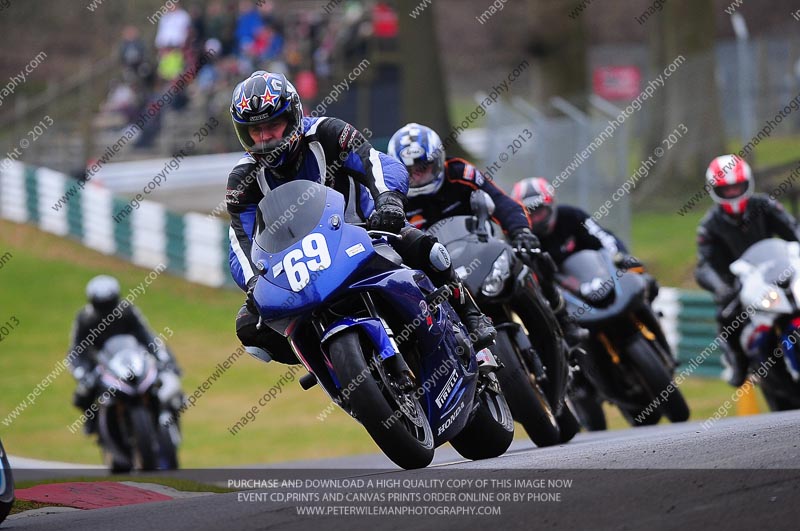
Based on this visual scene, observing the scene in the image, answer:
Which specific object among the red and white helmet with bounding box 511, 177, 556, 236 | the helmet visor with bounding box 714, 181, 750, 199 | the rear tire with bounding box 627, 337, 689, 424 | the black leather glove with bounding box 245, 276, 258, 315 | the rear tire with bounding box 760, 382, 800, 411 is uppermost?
the black leather glove with bounding box 245, 276, 258, 315

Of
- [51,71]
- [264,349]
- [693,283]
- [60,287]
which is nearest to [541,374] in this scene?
[264,349]

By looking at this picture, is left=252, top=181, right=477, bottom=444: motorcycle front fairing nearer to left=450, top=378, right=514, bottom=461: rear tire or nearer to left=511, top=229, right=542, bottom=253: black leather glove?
left=450, top=378, right=514, bottom=461: rear tire

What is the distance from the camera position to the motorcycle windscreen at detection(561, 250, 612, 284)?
1112 cm

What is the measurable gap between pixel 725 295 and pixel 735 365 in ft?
2.25

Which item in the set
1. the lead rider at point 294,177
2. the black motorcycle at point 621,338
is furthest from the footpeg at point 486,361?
the black motorcycle at point 621,338

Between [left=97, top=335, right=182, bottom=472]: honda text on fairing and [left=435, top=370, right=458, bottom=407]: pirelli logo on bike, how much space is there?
5.47 metres

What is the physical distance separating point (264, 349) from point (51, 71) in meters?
40.0

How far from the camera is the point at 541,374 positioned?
9078 mm

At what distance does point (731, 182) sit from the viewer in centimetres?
1153

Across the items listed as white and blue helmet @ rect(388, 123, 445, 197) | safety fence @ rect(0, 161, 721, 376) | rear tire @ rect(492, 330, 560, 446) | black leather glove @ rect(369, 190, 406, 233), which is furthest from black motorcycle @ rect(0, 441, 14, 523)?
safety fence @ rect(0, 161, 721, 376)

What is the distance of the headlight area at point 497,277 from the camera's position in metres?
8.69

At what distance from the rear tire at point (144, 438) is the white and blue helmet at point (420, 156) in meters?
Result: 4.31

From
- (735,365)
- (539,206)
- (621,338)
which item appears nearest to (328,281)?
(539,206)

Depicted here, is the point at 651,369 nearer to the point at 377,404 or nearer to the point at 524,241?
the point at 524,241
